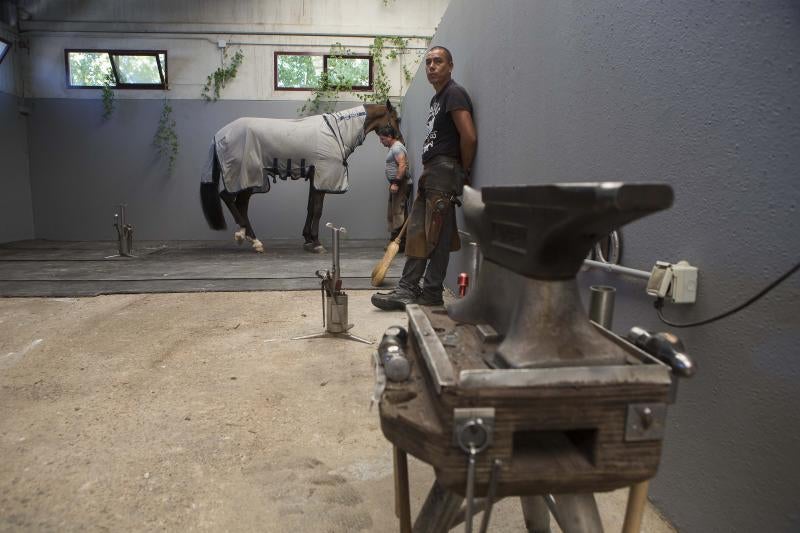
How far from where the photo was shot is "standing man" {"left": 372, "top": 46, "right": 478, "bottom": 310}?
2.84 meters

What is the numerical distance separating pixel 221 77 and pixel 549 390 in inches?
288

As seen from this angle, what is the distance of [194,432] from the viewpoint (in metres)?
1.67

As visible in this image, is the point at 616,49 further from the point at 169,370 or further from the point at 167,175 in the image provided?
the point at 167,175

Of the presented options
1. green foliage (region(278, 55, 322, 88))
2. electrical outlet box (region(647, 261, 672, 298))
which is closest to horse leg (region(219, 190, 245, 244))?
green foliage (region(278, 55, 322, 88))

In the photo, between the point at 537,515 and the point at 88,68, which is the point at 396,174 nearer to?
the point at 537,515

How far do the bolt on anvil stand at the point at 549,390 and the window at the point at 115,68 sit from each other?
7.42 m

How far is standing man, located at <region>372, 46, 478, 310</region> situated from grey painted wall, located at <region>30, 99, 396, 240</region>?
4.21 meters

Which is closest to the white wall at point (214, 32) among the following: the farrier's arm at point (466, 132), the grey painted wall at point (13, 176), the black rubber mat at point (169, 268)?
the grey painted wall at point (13, 176)

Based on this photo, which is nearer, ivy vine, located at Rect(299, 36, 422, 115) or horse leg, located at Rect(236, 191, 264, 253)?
horse leg, located at Rect(236, 191, 264, 253)

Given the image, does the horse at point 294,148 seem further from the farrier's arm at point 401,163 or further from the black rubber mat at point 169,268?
the black rubber mat at point 169,268

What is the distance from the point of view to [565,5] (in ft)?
5.64

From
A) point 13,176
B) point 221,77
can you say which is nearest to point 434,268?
point 221,77

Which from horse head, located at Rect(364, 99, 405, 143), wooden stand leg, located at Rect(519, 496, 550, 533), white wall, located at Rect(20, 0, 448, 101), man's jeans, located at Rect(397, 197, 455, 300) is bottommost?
wooden stand leg, located at Rect(519, 496, 550, 533)

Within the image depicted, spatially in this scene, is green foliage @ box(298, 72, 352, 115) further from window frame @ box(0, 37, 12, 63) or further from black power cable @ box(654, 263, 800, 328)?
black power cable @ box(654, 263, 800, 328)
